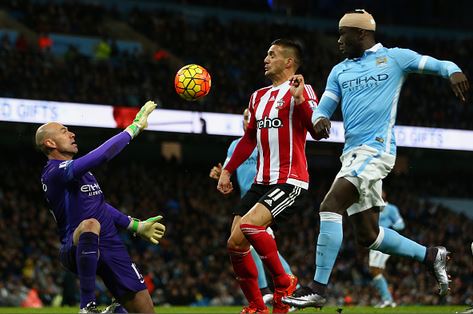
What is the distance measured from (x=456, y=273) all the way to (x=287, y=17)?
12.8 meters

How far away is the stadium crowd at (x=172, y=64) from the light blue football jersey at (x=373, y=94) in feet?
46.5

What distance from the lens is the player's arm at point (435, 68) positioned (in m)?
7.20

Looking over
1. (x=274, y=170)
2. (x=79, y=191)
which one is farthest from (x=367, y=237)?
(x=79, y=191)

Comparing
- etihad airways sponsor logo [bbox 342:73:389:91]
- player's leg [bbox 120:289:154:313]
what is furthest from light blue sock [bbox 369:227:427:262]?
player's leg [bbox 120:289:154:313]

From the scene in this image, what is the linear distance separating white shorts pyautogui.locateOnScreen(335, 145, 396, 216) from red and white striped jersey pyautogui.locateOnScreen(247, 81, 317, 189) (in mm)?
469

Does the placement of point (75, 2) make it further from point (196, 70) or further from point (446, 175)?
point (196, 70)

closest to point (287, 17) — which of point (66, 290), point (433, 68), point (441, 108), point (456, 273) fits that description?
point (441, 108)

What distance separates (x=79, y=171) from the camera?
7.24 metres

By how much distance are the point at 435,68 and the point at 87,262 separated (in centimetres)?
336

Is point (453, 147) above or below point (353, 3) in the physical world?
below

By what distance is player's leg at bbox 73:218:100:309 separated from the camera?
7.12m

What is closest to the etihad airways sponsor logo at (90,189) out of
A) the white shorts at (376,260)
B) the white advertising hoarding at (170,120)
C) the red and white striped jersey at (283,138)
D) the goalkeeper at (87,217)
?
the goalkeeper at (87,217)

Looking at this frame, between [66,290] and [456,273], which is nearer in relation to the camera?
[66,290]

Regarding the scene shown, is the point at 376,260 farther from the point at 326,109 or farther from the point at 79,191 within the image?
the point at 79,191
